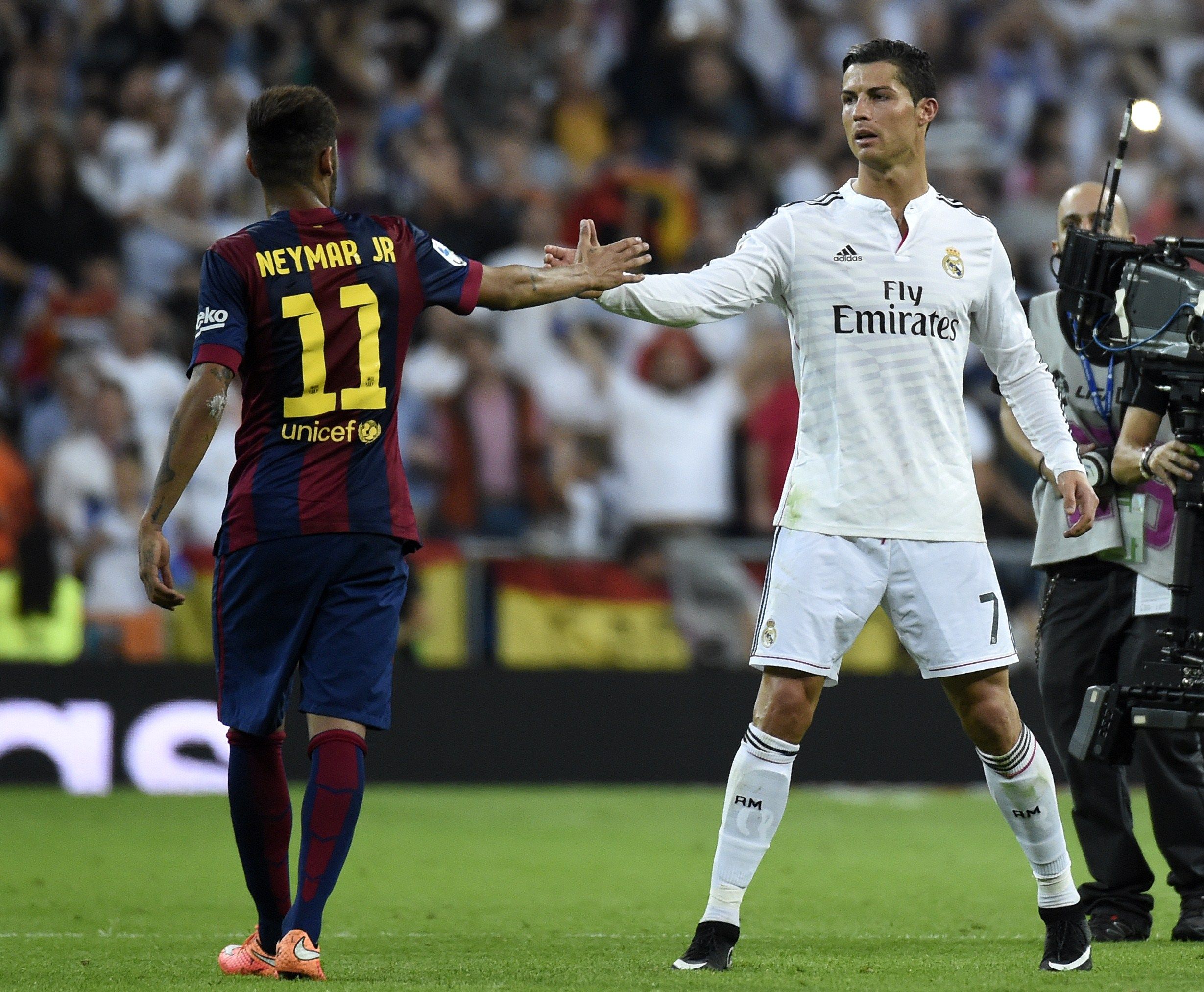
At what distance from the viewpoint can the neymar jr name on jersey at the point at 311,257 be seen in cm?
468

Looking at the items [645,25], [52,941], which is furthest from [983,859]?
[645,25]

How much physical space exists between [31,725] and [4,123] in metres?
4.83

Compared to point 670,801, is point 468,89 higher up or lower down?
higher up

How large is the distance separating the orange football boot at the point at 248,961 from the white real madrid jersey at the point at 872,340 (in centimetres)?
186

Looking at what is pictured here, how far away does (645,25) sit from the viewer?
15258mm

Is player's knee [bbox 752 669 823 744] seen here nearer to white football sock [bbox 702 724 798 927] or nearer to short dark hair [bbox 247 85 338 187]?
white football sock [bbox 702 724 798 927]

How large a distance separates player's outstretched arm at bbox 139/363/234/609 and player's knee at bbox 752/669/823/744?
159 cm

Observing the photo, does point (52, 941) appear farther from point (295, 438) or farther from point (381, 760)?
point (381, 760)

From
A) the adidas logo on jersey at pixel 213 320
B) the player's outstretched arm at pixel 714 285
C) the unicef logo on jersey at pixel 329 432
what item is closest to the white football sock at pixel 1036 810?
the player's outstretched arm at pixel 714 285

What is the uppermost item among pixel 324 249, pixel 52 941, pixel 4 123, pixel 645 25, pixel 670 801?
pixel 645 25

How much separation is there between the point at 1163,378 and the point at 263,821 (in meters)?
2.96

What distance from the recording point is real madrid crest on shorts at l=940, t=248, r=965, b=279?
16.6 feet

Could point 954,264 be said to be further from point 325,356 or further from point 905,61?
point 325,356

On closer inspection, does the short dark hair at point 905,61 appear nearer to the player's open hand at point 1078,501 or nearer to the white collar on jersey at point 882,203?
the white collar on jersey at point 882,203
